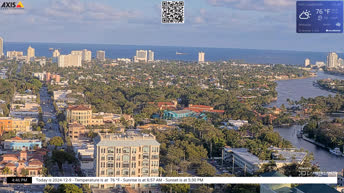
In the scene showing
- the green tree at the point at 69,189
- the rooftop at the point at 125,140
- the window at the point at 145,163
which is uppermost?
the rooftop at the point at 125,140

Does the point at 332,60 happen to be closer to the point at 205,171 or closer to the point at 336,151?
the point at 336,151

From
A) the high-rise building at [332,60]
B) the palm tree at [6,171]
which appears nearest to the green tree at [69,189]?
the palm tree at [6,171]

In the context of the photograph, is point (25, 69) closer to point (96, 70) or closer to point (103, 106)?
point (96, 70)

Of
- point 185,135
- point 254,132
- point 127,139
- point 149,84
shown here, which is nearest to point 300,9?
point 127,139

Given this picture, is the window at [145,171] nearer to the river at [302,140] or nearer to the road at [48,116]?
the river at [302,140]

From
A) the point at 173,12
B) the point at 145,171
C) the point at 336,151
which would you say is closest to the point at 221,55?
the point at 336,151

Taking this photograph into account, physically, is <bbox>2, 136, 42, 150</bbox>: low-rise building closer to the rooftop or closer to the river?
the rooftop
